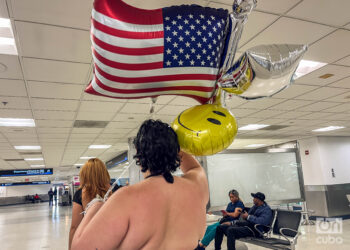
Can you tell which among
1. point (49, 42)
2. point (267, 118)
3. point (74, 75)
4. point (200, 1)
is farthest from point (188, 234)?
point (267, 118)

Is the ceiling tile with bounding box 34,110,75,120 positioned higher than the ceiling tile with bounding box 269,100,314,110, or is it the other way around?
the ceiling tile with bounding box 34,110,75,120

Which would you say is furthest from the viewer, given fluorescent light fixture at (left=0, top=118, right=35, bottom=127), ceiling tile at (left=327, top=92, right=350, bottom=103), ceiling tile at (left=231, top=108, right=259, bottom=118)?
ceiling tile at (left=231, top=108, right=259, bottom=118)

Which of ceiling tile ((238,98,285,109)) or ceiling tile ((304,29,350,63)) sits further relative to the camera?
ceiling tile ((238,98,285,109))

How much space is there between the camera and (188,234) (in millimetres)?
1044

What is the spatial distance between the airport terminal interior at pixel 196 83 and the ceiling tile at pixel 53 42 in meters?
0.01

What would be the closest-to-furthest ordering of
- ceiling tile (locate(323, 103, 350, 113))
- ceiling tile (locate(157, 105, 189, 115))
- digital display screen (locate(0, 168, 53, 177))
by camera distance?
ceiling tile (locate(157, 105, 189, 115))
ceiling tile (locate(323, 103, 350, 113))
digital display screen (locate(0, 168, 53, 177))

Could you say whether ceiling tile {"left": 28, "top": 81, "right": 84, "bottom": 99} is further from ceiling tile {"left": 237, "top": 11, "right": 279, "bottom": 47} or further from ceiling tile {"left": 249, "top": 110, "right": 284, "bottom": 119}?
ceiling tile {"left": 249, "top": 110, "right": 284, "bottom": 119}

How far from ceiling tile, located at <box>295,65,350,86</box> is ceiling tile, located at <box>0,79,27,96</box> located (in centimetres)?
412

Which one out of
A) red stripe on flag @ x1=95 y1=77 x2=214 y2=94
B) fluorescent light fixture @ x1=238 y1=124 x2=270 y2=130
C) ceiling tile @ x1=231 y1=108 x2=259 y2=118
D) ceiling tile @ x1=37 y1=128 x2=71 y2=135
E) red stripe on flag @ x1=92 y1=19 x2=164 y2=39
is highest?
ceiling tile @ x1=231 y1=108 x2=259 y2=118

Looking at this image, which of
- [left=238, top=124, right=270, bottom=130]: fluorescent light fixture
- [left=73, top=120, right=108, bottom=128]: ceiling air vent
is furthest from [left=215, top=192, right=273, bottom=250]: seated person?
[left=73, top=120, right=108, bottom=128]: ceiling air vent

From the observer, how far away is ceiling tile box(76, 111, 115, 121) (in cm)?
532

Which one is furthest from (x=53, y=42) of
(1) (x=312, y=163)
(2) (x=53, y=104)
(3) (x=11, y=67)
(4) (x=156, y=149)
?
(1) (x=312, y=163)

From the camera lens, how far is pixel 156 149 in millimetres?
1008

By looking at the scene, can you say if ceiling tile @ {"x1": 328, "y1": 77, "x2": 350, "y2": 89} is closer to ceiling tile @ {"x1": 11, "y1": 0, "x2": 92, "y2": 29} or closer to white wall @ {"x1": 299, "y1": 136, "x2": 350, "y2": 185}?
ceiling tile @ {"x1": 11, "y1": 0, "x2": 92, "y2": 29}
